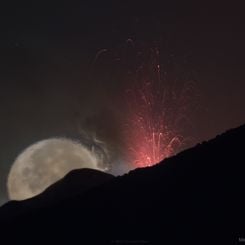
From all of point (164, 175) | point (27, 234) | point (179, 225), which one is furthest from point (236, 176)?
point (27, 234)

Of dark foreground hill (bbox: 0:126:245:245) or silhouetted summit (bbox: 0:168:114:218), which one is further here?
silhouetted summit (bbox: 0:168:114:218)

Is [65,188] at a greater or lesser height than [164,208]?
greater

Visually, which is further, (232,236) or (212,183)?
(212,183)

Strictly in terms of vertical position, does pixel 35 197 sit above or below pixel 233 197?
above

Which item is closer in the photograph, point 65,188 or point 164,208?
point 164,208

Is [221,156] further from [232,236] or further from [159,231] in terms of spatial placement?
[232,236]

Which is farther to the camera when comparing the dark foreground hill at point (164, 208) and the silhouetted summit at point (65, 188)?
the silhouetted summit at point (65, 188)

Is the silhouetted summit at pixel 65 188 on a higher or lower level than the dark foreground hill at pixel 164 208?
higher

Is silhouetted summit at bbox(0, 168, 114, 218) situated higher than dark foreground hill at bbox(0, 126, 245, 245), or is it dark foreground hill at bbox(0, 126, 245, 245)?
silhouetted summit at bbox(0, 168, 114, 218)
